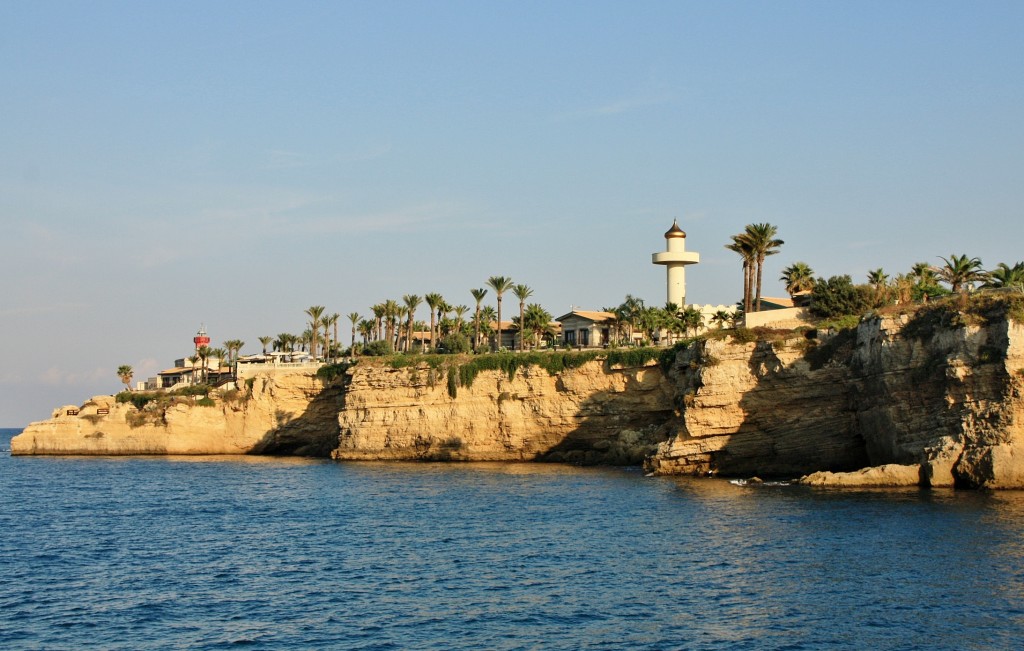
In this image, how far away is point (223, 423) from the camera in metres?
79.1

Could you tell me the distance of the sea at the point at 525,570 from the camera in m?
22.2

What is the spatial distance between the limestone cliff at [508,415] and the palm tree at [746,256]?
33.0 feet

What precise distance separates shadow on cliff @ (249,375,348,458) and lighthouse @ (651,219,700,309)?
26.7 metres

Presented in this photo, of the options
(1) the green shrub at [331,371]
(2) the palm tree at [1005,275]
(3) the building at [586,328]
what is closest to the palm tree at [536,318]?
(3) the building at [586,328]

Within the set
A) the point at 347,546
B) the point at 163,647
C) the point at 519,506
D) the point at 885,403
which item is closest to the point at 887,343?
the point at 885,403

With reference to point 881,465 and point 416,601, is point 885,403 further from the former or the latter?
point 416,601

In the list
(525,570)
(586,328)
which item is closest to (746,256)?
(586,328)

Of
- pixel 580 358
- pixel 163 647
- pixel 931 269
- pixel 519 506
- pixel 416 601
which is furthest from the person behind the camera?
pixel 931 269

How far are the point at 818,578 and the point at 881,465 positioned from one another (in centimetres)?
1939

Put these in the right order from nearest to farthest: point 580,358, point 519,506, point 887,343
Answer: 1. point 519,506
2. point 887,343
3. point 580,358

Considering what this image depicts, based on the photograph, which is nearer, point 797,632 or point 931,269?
point 797,632

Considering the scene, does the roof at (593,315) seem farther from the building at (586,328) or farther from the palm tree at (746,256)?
the palm tree at (746,256)

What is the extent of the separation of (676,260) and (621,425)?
1993 cm

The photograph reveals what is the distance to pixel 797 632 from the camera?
71.4 ft
